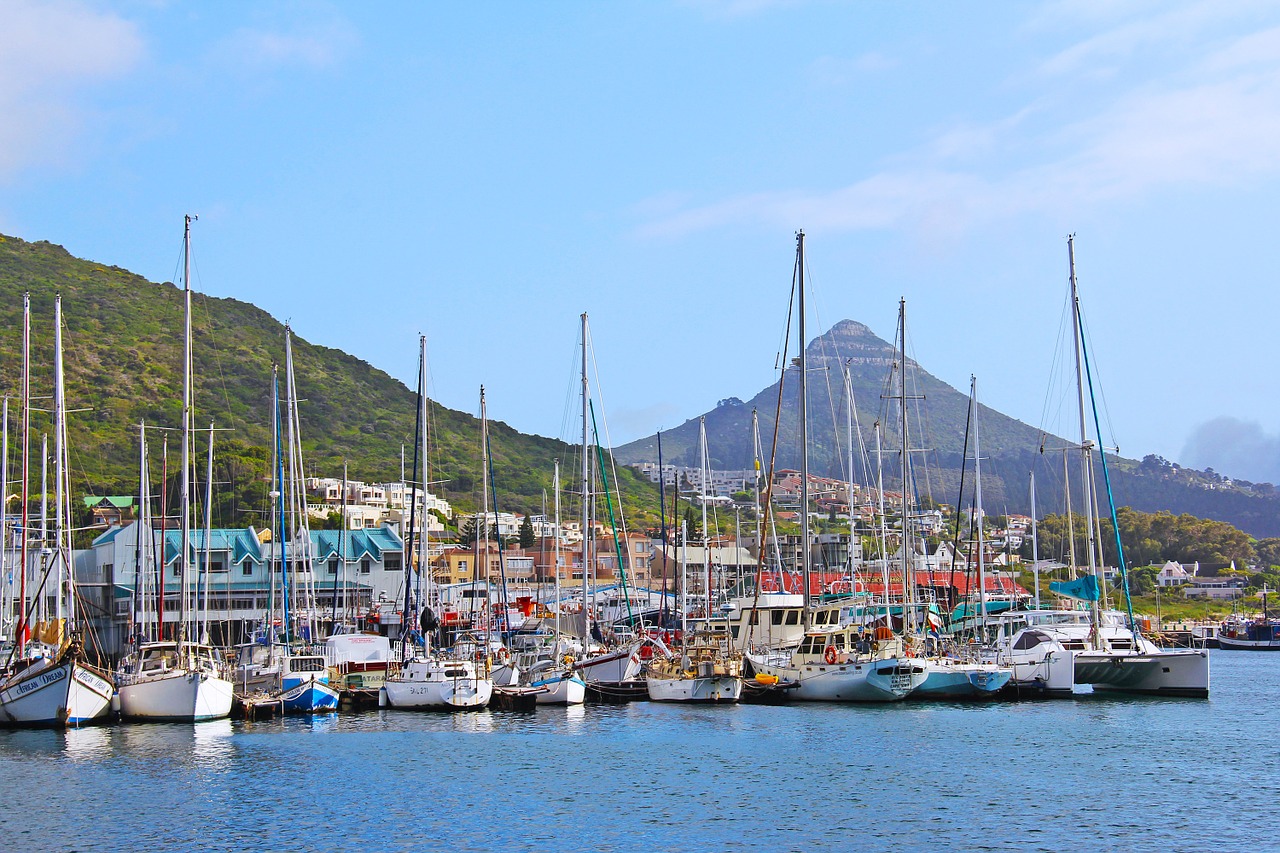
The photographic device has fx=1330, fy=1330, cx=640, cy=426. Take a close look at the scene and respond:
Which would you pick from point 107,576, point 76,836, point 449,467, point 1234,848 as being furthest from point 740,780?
point 449,467

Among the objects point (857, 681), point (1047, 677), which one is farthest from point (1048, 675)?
point (857, 681)

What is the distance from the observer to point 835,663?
54344 millimetres

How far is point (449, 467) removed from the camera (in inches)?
7643

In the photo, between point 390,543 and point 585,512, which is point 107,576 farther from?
point 585,512

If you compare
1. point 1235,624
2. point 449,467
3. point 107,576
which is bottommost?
point 1235,624

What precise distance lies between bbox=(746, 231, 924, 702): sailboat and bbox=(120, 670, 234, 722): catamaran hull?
22228 mm

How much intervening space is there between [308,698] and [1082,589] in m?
34.2

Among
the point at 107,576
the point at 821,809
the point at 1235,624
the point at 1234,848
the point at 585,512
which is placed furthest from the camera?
the point at 1235,624

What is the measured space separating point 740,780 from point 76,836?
16598 mm

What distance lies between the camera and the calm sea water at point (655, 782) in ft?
94.9

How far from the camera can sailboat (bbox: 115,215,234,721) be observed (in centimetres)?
4662

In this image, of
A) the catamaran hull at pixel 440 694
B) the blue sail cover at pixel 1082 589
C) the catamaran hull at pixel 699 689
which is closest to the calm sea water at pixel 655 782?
the catamaran hull at pixel 440 694

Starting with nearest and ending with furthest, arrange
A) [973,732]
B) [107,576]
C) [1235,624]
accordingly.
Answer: [973,732]
[107,576]
[1235,624]

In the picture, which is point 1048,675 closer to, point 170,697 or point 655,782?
point 655,782
